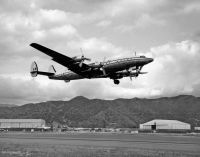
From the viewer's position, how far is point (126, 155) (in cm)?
4053

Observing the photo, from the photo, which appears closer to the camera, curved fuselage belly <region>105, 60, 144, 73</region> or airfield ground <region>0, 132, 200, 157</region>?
airfield ground <region>0, 132, 200, 157</region>

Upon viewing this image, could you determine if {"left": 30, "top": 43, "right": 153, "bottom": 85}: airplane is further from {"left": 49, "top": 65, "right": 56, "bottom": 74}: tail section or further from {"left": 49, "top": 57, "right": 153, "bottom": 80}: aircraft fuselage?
{"left": 49, "top": 65, "right": 56, "bottom": 74}: tail section

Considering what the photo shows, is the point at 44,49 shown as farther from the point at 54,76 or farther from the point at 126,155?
the point at 126,155

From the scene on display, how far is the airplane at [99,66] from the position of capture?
54562mm

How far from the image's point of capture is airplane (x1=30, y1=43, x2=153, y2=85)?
5456cm

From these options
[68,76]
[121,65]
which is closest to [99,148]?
[121,65]

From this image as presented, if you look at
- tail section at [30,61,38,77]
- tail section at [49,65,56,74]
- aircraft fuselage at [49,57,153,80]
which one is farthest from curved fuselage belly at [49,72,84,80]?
tail section at [30,61,38,77]

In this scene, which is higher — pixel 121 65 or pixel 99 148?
pixel 121 65

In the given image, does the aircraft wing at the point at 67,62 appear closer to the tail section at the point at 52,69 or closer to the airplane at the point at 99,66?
the airplane at the point at 99,66

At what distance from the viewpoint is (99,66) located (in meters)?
57.1

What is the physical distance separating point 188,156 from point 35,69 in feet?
128

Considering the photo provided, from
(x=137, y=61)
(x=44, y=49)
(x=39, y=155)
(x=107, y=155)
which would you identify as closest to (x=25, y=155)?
(x=39, y=155)

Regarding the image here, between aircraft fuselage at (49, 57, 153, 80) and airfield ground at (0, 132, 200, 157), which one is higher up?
aircraft fuselage at (49, 57, 153, 80)

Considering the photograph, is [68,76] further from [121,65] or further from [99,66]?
[121,65]
